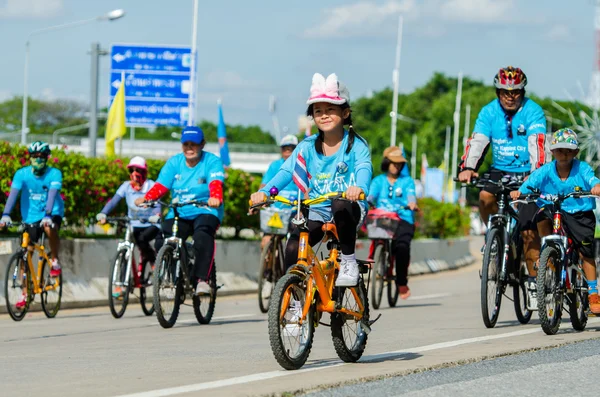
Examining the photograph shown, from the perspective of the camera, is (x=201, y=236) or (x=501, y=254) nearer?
(x=501, y=254)

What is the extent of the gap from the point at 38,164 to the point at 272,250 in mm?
3125

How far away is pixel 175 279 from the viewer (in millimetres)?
12453

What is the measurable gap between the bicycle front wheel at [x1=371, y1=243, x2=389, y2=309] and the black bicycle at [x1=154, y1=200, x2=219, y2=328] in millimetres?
3345

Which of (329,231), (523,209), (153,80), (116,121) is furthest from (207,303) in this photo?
(153,80)

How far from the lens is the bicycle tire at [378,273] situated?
15906 mm

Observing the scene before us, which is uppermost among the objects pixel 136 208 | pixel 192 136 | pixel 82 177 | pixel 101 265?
pixel 192 136

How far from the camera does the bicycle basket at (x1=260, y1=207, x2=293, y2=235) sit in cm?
1568

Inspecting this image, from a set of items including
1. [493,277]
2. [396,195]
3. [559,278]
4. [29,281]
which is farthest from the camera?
[396,195]

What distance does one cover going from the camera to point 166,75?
35625 mm

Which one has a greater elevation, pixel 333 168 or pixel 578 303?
pixel 333 168

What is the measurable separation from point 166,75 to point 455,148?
2826 inches

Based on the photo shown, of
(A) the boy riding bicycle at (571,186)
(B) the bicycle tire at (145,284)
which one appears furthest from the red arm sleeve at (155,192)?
(A) the boy riding bicycle at (571,186)

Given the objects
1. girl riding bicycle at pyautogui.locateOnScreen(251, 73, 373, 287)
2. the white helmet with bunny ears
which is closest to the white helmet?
girl riding bicycle at pyautogui.locateOnScreen(251, 73, 373, 287)

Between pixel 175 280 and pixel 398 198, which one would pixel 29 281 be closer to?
→ pixel 175 280
